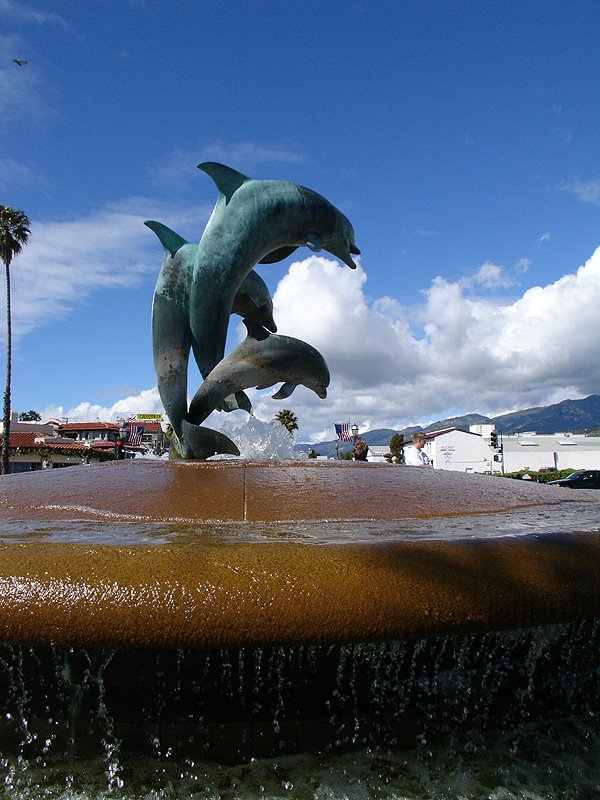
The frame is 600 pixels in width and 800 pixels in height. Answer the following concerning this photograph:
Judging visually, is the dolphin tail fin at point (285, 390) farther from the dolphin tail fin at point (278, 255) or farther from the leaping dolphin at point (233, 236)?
the dolphin tail fin at point (278, 255)

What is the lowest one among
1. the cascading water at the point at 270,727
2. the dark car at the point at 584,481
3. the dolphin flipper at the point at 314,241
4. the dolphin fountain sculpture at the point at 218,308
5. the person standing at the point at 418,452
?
the cascading water at the point at 270,727

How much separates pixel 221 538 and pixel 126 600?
0.68 metres

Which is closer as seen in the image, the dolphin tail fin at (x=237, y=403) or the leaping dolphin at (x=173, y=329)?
the leaping dolphin at (x=173, y=329)

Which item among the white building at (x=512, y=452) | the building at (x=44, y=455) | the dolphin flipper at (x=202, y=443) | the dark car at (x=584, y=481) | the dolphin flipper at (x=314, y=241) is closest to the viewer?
the dolphin flipper at (x=202, y=443)

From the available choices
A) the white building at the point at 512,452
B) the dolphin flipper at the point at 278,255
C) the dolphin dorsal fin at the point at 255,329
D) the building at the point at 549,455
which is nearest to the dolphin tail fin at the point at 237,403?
the dolphin dorsal fin at the point at 255,329

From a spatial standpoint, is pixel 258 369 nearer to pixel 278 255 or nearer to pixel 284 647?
pixel 278 255

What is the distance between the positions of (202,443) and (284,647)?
463cm

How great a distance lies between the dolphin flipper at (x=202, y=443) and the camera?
21.7 ft

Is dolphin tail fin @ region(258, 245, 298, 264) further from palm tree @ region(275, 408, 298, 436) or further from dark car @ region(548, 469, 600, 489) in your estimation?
palm tree @ region(275, 408, 298, 436)

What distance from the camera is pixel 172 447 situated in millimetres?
6988

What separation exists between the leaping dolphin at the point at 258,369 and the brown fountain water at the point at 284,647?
3.74m

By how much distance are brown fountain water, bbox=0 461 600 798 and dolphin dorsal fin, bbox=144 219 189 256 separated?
4712mm

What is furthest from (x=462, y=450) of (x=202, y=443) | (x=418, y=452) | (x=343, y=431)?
(x=202, y=443)

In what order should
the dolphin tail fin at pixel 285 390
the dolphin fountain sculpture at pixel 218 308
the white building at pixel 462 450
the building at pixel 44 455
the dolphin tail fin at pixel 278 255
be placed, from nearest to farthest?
the dolphin fountain sculpture at pixel 218 308 < the dolphin tail fin at pixel 285 390 < the dolphin tail fin at pixel 278 255 < the building at pixel 44 455 < the white building at pixel 462 450
